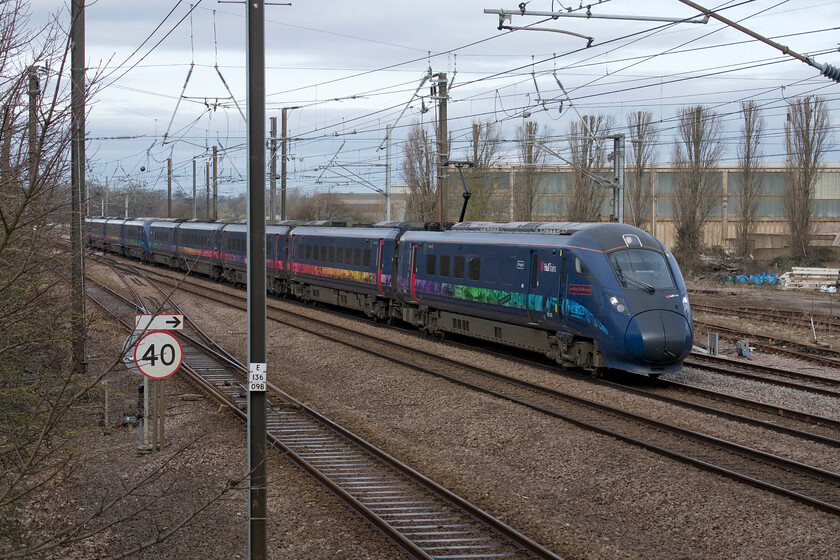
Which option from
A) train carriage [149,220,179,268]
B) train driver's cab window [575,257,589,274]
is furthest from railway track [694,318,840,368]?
train carriage [149,220,179,268]

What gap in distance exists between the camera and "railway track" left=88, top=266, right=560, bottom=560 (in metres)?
7.63

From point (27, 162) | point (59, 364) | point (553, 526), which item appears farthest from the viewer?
point (59, 364)

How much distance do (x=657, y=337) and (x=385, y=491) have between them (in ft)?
22.8

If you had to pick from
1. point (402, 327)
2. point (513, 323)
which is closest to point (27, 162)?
point (513, 323)

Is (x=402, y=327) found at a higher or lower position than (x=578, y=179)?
lower

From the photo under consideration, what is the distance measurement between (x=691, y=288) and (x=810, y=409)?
84.7ft

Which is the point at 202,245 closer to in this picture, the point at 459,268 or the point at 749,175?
the point at 459,268

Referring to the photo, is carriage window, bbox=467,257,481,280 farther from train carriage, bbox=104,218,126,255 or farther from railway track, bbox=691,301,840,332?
train carriage, bbox=104,218,126,255

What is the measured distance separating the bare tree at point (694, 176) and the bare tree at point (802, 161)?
3.79m

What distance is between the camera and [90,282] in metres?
37.2

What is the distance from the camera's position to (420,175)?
45.5m

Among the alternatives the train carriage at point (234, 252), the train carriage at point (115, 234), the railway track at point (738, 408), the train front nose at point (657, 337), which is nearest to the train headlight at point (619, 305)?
the train front nose at point (657, 337)

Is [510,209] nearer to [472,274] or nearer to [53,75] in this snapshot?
[472,274]

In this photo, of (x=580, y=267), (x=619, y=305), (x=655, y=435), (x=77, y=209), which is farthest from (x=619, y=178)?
(x=77, y=209)
